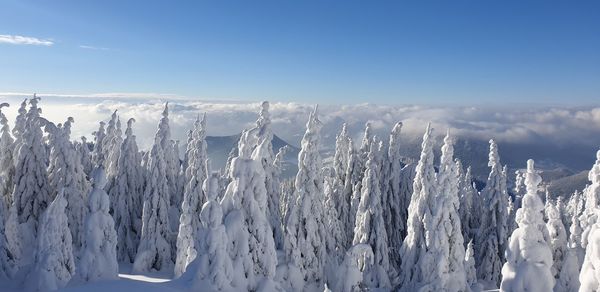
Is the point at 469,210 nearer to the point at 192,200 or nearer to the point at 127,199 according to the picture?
the point at 192,200

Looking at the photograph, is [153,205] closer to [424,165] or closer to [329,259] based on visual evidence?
[329,259]

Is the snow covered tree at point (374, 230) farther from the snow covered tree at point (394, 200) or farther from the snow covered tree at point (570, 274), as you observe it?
the snow covered tree at point (570, 274)

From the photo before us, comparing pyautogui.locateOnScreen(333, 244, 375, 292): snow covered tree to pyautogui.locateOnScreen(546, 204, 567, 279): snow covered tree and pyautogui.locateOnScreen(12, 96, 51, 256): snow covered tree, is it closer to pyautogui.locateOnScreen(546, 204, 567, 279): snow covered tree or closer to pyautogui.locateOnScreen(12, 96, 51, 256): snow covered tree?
pyautogui.locateOnScreen(546, 204, 567, 279): snow covered tree

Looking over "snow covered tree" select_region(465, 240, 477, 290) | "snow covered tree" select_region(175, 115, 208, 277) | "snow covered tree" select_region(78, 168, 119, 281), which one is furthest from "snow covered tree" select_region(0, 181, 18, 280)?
"snow covered tree" select_region(465, 240, 477, 290)

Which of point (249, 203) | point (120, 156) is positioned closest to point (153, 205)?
point (120, 156)

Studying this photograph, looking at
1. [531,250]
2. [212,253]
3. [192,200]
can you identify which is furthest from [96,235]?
[531,250]
